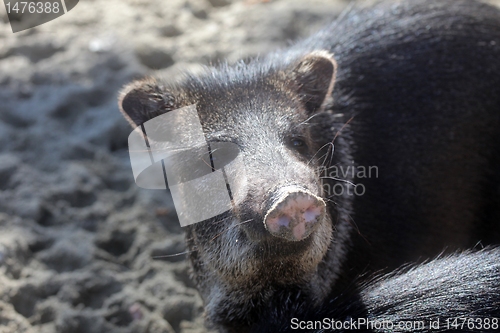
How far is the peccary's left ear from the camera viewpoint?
2637mm

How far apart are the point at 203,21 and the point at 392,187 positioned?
7.84 feet

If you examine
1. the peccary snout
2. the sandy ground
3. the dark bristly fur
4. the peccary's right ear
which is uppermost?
the peccary snout

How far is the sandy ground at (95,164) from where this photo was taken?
2.97m

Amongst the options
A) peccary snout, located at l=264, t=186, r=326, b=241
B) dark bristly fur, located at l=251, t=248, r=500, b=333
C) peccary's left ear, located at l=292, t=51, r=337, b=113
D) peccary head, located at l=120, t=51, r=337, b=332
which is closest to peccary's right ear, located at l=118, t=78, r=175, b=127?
peccary head, located at l=120, t=51, r=337, b=332

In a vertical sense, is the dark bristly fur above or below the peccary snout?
below

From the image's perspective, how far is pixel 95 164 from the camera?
143 inches

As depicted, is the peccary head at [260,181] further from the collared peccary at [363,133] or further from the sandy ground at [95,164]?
the sandy ground at [95,164]

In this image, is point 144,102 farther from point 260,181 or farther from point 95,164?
point 95,164

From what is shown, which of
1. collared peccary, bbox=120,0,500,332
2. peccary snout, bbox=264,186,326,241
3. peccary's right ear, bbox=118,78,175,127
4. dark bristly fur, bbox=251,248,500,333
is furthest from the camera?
peccary's right ear, bbox=118,78,175,127

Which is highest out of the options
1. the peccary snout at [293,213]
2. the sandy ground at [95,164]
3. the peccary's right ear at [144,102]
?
the peccary snout at [293,213]

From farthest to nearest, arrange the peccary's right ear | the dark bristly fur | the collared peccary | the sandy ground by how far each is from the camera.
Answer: the sandy ground → the peccary's right ear → the collared peccary → the dark bristly fur

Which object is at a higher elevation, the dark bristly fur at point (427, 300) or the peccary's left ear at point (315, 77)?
the peccary's left ear at point (315, 77)

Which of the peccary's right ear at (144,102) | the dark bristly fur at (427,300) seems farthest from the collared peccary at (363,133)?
the dark bristly fur at (427,300)

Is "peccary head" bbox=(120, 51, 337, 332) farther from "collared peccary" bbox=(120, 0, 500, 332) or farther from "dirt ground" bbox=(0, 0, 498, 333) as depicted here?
"dirt ground" bbox=(0, 0, 498, 333)
